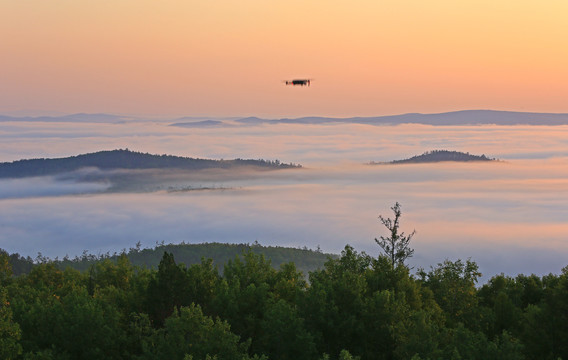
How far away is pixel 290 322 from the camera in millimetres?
55156

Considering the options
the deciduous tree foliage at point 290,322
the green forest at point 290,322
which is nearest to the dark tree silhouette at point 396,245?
the green forest at point 290,322

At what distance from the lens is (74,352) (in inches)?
2248

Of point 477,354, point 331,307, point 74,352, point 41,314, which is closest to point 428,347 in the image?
point 477,354

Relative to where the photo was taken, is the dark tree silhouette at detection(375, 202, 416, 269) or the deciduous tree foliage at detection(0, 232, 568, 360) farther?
the dark tree silhouette at detection(375, 202, 416, 269)

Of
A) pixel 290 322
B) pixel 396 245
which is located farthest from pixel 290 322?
pixel 396 245

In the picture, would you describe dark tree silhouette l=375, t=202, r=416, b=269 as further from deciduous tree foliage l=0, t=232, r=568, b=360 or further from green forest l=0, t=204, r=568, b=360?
deciduous tree foliage l=0, t=232, r=568, b=360

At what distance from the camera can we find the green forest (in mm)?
50531

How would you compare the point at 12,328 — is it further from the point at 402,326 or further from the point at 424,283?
the point at 424,283

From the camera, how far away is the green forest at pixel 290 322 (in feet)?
166

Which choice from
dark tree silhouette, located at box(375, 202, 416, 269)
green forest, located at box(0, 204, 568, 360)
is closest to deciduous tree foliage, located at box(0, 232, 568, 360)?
green forest, located at box(0, 204, 568, 360)

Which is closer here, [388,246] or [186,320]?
[186,320]

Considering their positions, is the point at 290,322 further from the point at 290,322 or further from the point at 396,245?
the point at 396,245

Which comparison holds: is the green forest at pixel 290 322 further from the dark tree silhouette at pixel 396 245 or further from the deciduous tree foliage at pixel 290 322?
the dark tree silhouette at pixel 396 245

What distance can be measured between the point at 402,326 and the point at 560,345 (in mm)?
12466
